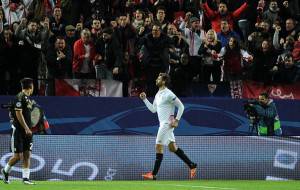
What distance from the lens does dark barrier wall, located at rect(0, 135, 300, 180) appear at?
1695cm

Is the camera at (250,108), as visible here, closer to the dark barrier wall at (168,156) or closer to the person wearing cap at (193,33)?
the dark barrier wall at (168,156)

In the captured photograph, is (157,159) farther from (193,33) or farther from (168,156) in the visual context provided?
(193,33)

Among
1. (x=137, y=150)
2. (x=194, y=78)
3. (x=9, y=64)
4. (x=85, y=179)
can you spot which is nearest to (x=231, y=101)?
(x=194, y=78)

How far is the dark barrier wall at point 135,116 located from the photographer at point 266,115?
24cm

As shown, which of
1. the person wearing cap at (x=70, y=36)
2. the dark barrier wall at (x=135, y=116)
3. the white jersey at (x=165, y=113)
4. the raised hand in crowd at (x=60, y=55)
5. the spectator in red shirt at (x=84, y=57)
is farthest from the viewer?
the person wearing cap at (x=70, y=36)

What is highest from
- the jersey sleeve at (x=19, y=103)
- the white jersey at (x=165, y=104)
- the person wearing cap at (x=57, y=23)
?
the person wearing cap at (x=57, y=23)

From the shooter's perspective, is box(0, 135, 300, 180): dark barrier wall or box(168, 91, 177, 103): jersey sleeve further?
box(0, 135, 300, 180): dark barrier wall

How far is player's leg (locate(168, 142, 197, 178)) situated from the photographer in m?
2.96

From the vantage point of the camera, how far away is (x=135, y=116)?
18.7 m

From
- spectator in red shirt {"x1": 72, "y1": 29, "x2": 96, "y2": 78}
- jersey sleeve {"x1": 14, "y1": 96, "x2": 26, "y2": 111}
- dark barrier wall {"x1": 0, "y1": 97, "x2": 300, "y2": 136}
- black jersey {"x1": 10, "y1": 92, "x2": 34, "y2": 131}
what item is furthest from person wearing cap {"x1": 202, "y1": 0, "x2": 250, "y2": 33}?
jersey sleeve {"x1": 14, "y1": 96, "x2": 26, "y2": 111}

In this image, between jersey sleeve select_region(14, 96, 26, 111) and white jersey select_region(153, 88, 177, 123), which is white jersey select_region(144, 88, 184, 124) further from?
jersey sleeve select_region(14, 96, 26, 111)

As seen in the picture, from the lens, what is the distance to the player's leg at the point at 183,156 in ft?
53.4

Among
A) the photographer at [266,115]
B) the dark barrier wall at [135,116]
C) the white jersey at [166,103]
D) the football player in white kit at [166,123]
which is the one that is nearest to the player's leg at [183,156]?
the football player in white kit at [166,123]

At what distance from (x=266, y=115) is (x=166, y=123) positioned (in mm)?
3436
